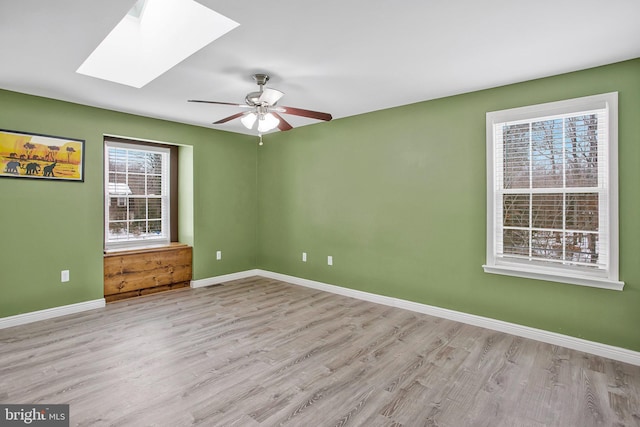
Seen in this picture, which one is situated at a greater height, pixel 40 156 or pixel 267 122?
pixel 267 122

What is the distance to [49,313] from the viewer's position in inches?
146

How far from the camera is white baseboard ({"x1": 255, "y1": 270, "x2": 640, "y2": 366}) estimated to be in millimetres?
2789

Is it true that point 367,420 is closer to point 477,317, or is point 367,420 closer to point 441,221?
point 477,317

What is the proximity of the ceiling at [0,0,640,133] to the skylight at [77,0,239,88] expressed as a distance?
0.29ft

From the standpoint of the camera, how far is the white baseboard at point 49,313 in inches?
136

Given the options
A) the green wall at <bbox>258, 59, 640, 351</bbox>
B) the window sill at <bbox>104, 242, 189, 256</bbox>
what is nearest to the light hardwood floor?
the green wall at <bbox>258, 59, 640, 351</bbox>

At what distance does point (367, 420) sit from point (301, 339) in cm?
124

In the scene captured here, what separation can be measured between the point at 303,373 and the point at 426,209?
2235 mm

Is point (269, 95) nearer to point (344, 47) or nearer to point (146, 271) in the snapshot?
point (344, 47)

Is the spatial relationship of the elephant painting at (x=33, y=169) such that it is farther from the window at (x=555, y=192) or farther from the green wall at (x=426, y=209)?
the window at (x=555, y=192)

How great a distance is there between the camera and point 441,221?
12.3ft

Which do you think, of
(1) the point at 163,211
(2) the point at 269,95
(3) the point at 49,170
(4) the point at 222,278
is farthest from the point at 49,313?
(2) the point at 269,95

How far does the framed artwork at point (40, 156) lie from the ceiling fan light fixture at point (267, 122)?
232cm

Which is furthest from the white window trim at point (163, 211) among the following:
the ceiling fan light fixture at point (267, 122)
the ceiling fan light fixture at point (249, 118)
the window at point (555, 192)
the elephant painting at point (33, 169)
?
the window at point (555, 192)
